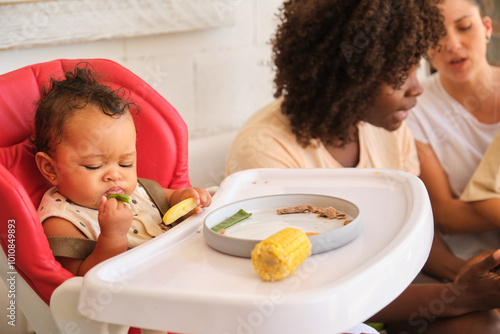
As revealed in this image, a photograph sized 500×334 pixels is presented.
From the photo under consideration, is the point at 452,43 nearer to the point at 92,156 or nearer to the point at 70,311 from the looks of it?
the point at 92,156

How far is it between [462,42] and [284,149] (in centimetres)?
85

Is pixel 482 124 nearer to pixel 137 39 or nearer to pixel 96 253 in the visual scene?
pixel 137 39

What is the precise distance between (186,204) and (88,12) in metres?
0.83

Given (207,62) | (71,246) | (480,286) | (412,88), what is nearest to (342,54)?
(412,88)

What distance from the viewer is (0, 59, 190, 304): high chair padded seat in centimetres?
93

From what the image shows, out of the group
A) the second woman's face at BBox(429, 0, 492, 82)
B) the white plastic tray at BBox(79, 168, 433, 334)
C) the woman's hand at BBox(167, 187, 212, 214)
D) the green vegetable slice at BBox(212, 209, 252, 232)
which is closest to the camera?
the white plastic tray at BBox(79, 168, 433, 334)

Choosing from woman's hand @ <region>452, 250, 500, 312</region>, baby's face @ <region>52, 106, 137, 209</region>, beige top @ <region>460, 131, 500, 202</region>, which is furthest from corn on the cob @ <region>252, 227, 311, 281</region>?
beige top @ <region>460, 131, 500, 202</region>

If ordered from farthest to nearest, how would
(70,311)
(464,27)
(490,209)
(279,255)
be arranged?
(464,27), (490,209), (70,311), (279,255)

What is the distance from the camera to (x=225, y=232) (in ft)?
3.20

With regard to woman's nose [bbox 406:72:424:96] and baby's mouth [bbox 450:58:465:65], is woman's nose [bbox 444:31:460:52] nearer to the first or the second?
baby's mouth [bbox 450:58:465:65]

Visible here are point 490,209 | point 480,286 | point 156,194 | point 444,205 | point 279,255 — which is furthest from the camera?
point 444,205

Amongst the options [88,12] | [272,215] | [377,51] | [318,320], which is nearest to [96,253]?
[272,215]

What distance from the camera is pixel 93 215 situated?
42.8 inches

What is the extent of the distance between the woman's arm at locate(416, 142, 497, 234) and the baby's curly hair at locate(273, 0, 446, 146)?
1.34 feet
